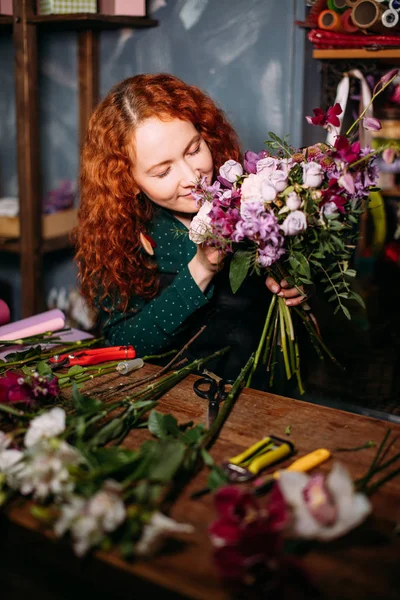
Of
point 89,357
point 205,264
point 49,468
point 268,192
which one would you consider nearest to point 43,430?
point 49,468

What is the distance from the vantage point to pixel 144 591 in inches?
35.7

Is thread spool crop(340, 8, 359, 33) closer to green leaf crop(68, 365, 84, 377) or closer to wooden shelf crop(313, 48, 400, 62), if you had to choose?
wooden shelf crop(313, 48, 400, 62)

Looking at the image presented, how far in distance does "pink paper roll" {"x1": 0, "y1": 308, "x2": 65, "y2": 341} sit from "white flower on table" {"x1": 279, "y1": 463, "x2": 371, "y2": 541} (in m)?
1.10

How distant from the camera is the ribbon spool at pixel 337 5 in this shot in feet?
8.17

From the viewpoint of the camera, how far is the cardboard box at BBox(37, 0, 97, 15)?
116 inches

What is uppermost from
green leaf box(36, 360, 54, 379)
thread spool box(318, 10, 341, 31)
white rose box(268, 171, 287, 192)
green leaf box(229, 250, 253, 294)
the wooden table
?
thread spool box(318, 10, 341, 31)

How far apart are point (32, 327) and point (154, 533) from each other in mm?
1065

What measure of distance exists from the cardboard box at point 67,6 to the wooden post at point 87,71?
25cm

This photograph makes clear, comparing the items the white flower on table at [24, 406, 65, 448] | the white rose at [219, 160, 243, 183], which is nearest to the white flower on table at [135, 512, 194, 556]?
the white flower on table at [24, 406, 65, 448]

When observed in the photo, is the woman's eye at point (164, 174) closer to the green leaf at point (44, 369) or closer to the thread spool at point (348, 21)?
the green leaf at point (44, 369)

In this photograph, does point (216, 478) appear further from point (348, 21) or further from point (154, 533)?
point (348, 21)

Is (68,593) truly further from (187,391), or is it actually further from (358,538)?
(187,391)

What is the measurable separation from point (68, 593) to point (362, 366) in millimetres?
1916

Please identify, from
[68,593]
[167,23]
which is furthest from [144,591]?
[167,23]
